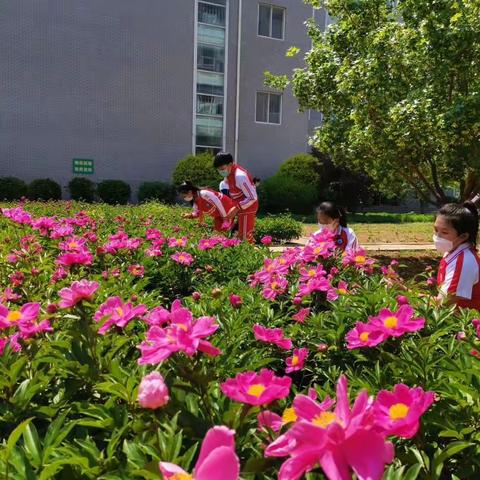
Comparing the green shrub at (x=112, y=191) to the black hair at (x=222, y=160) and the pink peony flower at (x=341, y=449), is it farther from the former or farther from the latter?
the pink peony flower at (x=341, y=449)

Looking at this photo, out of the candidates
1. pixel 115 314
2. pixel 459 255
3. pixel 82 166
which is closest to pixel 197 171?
pixel 82 166

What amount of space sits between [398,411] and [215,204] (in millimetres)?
5360

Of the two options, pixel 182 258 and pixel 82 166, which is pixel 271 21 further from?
pixel 182 258

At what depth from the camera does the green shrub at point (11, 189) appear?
61.1ft

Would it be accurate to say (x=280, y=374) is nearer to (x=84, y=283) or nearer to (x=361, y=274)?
Answer: (x=84, y=283)

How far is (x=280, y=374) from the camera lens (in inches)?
80.7

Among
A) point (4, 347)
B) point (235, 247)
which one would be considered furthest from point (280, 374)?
point (235, 247)

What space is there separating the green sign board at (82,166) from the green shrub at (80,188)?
53 cm

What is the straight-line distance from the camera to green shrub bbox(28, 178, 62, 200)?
19.0 metres

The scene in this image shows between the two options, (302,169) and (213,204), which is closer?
(213,204)

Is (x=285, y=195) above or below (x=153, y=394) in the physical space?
below

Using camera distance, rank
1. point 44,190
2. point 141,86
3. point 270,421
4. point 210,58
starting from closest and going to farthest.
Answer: point 270,421
point 44,190
point 141,86
point 210,58

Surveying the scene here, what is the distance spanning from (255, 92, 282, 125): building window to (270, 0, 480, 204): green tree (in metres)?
13.1

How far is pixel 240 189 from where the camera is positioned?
6594 millimetres
